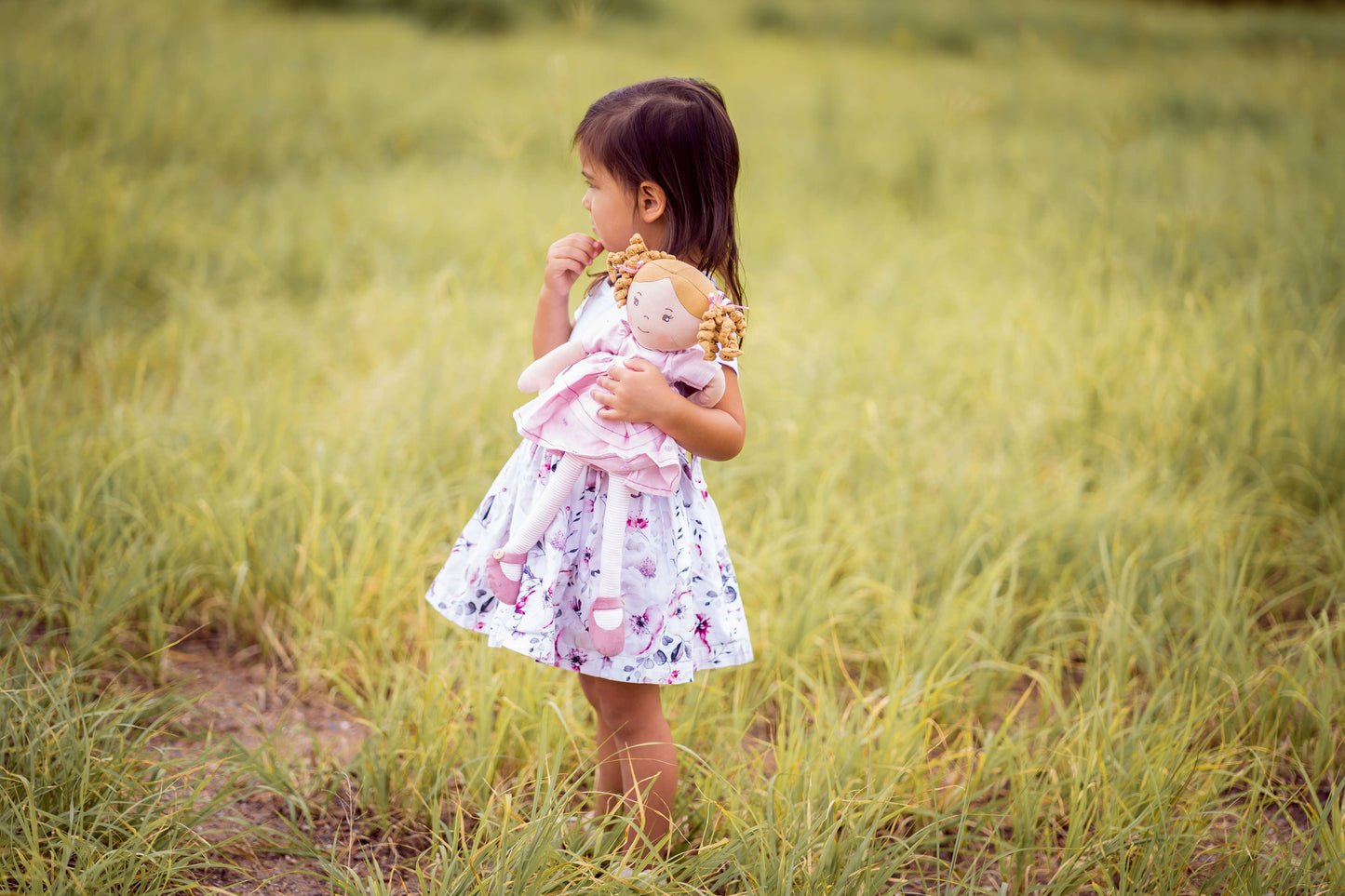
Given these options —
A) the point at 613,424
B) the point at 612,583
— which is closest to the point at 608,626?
the point at 612,583

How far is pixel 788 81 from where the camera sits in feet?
27.3

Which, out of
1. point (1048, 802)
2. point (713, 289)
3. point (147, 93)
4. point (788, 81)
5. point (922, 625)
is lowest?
point (1048, 802)

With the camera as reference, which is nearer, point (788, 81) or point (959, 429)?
point (959, 429)

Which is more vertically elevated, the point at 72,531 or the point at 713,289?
the point at 713,289

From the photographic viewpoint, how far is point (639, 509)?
1.46m

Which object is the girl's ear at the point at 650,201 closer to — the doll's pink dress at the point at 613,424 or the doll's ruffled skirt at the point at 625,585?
the doll's pink dress at the point at 613,424

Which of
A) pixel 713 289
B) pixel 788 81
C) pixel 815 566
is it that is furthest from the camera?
pixel 788 81

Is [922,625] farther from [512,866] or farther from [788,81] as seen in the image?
[788,81]

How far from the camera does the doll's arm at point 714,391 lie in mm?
1386

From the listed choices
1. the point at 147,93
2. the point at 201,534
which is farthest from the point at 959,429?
the point at 147,93

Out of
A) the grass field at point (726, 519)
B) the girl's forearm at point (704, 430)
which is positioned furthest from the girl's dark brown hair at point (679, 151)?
the grass field at point (726, 519)

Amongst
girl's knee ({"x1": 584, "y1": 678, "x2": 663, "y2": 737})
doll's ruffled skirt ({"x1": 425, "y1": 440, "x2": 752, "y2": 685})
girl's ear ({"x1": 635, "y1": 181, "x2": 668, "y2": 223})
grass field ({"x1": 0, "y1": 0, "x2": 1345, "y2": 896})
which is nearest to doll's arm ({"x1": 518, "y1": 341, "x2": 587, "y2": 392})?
doll's ruffled skirt ({"x1": 425, "y1": 440, "x2": 752, "y2": 685})

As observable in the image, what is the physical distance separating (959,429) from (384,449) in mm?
1810

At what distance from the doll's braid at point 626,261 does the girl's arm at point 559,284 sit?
11 centimetres
